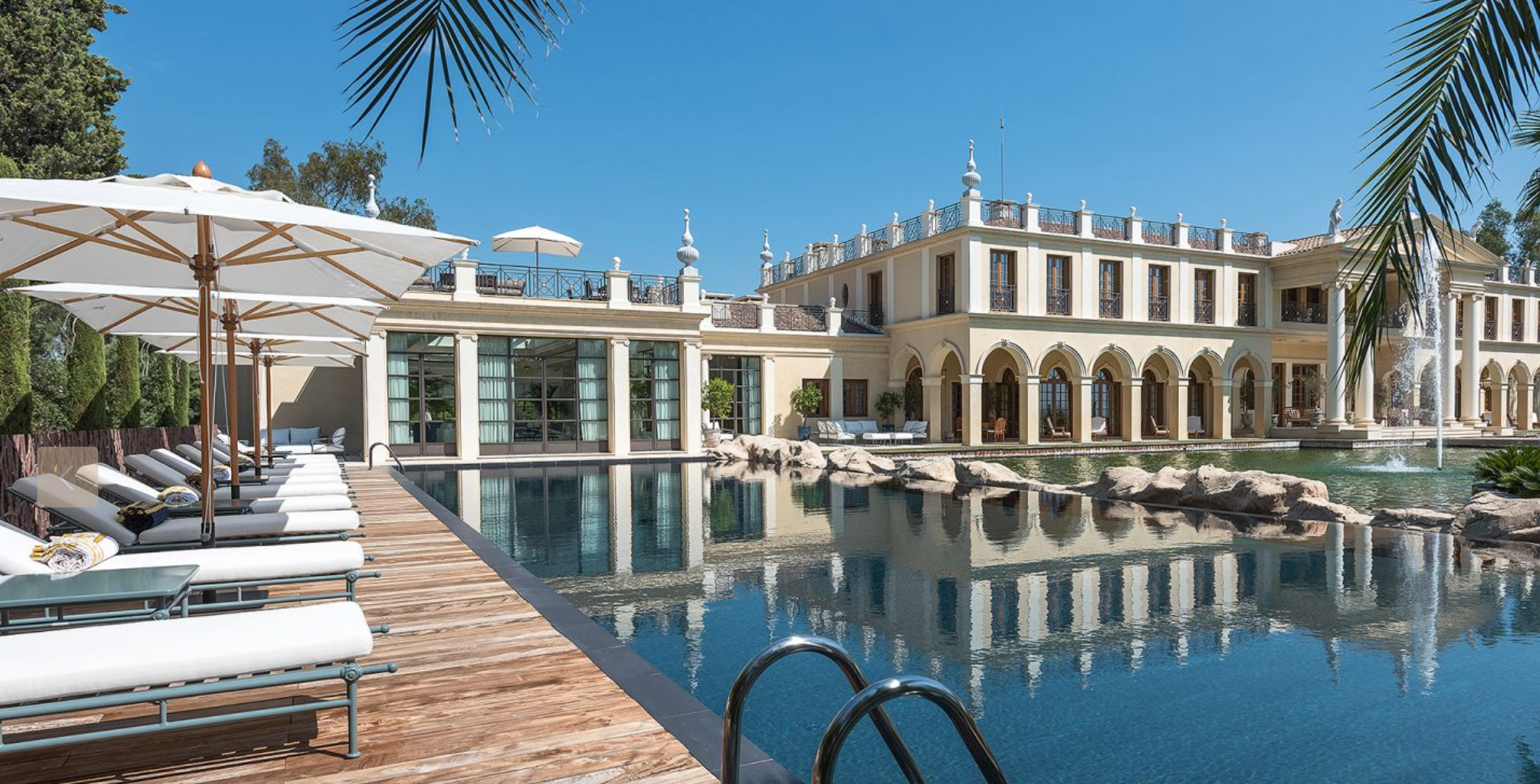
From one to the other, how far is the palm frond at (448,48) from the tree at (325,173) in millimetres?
34566

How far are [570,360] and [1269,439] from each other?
2360 cm

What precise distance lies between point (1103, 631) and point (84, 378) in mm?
11620

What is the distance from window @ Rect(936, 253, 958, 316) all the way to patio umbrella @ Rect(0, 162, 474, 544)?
73.3ft

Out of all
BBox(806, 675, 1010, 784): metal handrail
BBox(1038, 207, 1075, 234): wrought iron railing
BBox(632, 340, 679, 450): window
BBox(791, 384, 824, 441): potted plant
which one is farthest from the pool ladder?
BBox(1038, 207, 1075, 234): wrought iron railing

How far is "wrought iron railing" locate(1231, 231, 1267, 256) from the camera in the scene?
30.6 m

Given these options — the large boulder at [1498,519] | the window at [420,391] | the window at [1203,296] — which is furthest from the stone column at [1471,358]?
the window at [420,391]

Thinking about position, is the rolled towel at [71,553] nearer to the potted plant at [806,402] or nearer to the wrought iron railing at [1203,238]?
the potted plant at [806,402]

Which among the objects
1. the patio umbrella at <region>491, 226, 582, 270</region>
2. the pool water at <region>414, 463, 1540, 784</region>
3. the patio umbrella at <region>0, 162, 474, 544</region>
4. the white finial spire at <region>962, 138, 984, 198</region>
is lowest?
the pool water at <region>414, 463, 1540, 784</region>

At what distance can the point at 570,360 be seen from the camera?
72.1 ft

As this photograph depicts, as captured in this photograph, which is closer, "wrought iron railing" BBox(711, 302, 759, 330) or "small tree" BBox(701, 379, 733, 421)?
"small tree" BBox(701, 379, 733, 421)

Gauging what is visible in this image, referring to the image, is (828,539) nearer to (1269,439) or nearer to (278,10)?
(278,10)

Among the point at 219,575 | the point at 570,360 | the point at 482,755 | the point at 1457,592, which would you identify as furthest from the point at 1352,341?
the point at 570,360

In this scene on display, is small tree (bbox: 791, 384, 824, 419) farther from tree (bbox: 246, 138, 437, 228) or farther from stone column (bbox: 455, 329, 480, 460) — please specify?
tree (bbox: 246, 138, 437, 228)

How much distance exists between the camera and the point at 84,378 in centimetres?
1025
